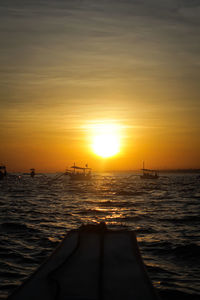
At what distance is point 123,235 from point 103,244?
1295mm

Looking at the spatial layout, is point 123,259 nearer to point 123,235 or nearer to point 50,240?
point 123,235

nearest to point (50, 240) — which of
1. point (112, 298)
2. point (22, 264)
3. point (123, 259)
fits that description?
point (22, 264)

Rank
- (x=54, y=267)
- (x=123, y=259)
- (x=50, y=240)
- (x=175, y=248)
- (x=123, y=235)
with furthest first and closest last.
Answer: (x=50, y=240) < (x=175, y=248) < (x=123, y=235) < (x=123, y=259) < (x=54, y=267)

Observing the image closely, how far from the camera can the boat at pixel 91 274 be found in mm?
→ 5953

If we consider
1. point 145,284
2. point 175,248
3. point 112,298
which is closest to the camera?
point 112,298

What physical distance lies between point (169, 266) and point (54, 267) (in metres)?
5.27

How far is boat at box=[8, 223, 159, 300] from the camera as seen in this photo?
5953mm

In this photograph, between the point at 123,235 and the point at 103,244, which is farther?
the point at 123,235

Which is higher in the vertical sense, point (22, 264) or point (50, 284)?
point (50, 284)

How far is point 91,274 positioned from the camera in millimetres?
7031

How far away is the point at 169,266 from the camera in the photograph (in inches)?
429

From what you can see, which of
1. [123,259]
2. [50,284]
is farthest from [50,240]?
[50,284]

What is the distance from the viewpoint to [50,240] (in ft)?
48.1

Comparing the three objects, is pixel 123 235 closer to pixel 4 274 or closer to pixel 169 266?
pixel 169 266
